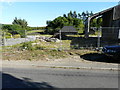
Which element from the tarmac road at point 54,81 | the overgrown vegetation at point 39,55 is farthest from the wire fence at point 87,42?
the tarmac road at point 54,81

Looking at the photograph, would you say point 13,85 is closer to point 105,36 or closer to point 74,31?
point 105,36

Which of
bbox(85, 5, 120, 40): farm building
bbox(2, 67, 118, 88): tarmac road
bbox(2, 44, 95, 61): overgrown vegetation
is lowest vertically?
bbox(2, 67, 118, 88): tarmac road

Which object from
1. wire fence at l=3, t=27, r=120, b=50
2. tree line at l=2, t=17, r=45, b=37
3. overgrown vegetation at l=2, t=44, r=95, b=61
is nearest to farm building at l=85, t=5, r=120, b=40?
wire fence at l=3, t=27, r=120, b=50

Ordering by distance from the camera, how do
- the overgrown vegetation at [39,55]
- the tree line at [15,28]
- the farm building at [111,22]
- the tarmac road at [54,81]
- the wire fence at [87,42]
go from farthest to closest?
1. the tree line at [15,28]
2. the farm building at [111,22]
3. the wire fence at [87,42]
4. the overgrown vegetation at [39,55]
5. the tarmac road at [54,81]

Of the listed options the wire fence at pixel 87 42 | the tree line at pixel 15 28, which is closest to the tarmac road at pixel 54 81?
the wire fence at pixel 87 42

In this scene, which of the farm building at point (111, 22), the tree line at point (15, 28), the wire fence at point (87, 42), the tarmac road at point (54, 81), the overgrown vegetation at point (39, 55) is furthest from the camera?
the tree line at point (15, 28)

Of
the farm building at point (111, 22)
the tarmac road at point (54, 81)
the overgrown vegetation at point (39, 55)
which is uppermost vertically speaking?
the farm building at point (111, 22)

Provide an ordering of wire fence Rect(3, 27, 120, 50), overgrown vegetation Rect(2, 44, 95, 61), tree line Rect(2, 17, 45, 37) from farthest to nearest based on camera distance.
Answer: tree line Rect(2, 17, 45, 37)
wire fence Rect(3, 27, 120, 50)
overgrown vegetation Rect(2, 44, 95, 61)

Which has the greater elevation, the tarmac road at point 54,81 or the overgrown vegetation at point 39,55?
the overgrown vegetation at point 39,55

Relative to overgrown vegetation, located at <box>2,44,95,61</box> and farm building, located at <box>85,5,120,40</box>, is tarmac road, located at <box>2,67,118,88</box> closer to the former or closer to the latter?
overgrown vegetation, located at <box>2,44,95,61</box>

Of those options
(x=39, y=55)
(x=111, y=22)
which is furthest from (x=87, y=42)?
(x=39, y=55)

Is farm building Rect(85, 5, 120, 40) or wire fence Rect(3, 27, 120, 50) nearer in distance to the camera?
wire fence Rect(3, 27, 120, 50)

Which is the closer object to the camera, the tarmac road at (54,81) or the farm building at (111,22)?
the tarmac road at (54,81)

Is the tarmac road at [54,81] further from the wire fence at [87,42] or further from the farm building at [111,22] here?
the farm building at [111,22]
